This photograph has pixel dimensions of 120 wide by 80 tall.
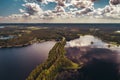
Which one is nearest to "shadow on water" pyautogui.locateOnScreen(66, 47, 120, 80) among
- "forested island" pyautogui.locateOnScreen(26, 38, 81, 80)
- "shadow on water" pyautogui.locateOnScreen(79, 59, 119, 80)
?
"shadow on water" pyautogui.locateOnScreen(79, 59, 119, 80)

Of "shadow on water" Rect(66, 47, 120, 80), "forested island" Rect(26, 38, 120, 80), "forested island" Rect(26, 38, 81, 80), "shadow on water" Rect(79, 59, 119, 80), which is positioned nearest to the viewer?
"forested island" Rect(26, 38, 81, 80)

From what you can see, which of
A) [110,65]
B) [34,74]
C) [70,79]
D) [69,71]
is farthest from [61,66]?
[110,65]

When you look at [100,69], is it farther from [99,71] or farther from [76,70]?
[76,70]

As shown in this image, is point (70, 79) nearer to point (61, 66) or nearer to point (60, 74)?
point (60, 74)

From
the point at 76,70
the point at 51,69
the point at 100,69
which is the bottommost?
the point at 100,69

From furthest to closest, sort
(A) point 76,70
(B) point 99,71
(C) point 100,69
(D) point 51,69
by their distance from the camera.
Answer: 1. (C) point 100,69
2. (A) point 76,70
3. (B) point 99,71
4. (D) point 51,69

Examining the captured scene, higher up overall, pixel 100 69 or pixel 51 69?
pixel 51 69

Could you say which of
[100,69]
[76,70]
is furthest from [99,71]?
[76,70]

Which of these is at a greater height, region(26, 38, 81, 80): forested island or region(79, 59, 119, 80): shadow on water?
region(26, 38, 81, 80): forested island

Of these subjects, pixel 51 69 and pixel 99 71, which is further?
pixel 99 71

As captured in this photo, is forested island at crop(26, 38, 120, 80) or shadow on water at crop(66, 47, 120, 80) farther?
shadow on water at crop(66, 47, 120, 80)

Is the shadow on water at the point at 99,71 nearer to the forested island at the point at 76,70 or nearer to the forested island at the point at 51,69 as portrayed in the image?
the forested island at the point at 76,70

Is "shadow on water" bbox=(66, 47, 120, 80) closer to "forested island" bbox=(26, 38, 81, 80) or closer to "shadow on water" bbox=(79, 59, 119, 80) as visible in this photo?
"shadow on water" bbox=(79, 59, 119, 80)
